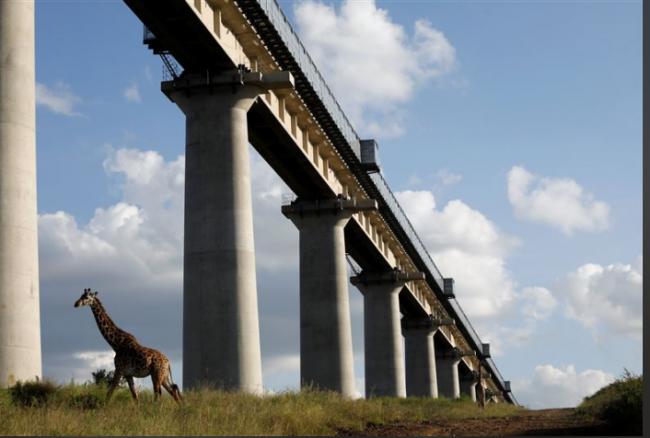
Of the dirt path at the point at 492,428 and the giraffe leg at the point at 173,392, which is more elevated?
the giraffe leg at the point at 173,392

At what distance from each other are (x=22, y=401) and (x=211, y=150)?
15.7 meters

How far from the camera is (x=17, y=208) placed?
19.9 meters

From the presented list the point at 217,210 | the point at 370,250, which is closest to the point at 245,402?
the point at 217,210

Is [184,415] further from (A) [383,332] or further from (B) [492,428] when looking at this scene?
(A) [383,332]

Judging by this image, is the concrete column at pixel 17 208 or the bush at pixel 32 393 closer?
the bush at pixel 32 393

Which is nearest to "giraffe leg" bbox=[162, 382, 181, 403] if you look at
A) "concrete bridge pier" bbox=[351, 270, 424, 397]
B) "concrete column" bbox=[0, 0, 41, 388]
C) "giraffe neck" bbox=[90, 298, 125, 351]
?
"giraffe neck" bbox=[90, 298, 125, 351]

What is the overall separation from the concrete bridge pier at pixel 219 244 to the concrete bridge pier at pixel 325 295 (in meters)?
15.1

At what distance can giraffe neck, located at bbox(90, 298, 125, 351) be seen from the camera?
71.2 feet

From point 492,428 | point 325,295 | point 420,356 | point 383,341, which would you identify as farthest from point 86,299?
point 420,356

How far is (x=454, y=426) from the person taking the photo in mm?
23750

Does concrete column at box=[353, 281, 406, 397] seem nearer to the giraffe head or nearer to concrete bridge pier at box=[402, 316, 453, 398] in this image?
concrete bridge pier at box=[402, 316, 453, 398]

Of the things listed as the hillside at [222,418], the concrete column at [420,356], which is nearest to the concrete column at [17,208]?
the hillside at [222,418]

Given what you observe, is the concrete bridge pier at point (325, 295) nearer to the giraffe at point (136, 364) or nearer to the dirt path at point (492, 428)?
the dirt path at point (492, 428)

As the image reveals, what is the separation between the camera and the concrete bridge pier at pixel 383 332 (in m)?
62.5
